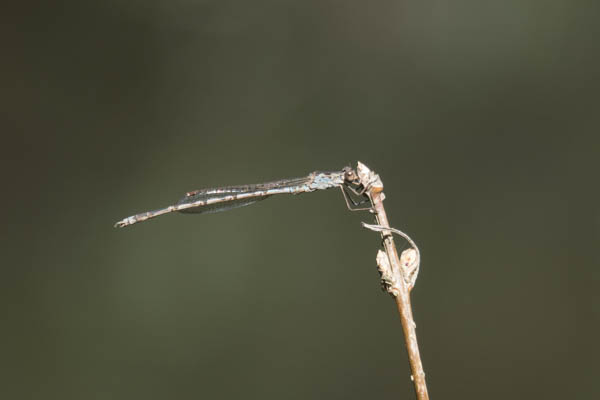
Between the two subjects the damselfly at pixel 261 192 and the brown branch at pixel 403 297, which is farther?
the damselfly at pixel 261 192

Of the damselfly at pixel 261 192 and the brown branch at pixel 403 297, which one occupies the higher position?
the damselfly at pixel 261 192

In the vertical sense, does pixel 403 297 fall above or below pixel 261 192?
below

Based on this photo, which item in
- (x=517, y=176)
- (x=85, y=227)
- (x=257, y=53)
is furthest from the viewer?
(x=257, y=53)

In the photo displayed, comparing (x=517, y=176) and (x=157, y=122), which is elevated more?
(x=157, y=122)

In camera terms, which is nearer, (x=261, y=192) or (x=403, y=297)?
(x=403, y=297)

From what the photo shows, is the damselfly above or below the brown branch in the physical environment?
above

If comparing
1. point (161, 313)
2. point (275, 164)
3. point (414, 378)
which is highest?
point (275, 164)

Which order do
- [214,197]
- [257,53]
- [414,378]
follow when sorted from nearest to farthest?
[414,378] → [214,197] → [257,53]

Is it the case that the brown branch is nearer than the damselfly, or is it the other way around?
the brown branch

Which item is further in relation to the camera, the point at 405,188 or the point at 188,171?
the point at 188,171

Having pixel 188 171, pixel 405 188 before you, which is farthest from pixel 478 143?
pixel 188 171

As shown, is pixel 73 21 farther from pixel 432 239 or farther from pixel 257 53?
pixel 432 239
